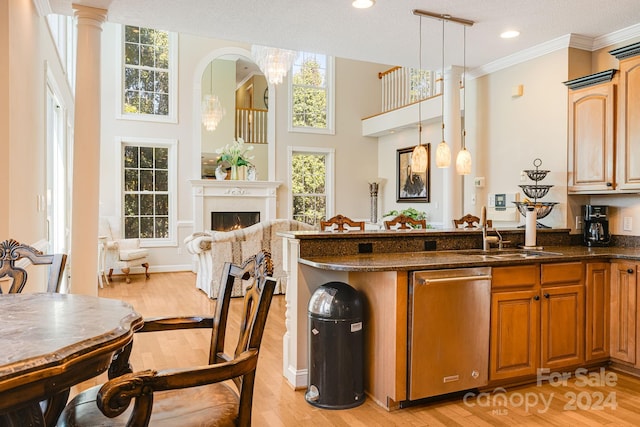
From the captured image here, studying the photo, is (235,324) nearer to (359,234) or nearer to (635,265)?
(359,234)

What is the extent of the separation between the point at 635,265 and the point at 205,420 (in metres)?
3.25

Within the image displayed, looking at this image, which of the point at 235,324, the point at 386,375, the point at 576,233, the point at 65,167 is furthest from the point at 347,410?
the point at 65,167

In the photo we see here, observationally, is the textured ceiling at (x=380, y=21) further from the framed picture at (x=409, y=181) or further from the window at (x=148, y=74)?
the window at (x=148, y=74)

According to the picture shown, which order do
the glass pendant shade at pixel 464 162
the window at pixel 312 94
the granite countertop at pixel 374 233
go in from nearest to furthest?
the granite countertop at pixel 374 233 → the glass pendant shade at pixel 464 162 → the window at pixel 312 94

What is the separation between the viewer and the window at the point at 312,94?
9695 millimetres

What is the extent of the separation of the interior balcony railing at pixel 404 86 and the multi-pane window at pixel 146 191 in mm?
4525

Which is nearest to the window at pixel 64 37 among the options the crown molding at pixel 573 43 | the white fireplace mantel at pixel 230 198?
the white fireplace mantel at pixel 230 198

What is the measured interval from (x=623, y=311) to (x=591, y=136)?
151cm

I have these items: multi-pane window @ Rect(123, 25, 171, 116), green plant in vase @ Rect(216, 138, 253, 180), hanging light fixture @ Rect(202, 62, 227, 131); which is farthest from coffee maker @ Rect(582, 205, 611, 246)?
multi-pane window @ Rect(123, 25, 171, 116)

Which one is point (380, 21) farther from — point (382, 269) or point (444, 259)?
point (382, 269)

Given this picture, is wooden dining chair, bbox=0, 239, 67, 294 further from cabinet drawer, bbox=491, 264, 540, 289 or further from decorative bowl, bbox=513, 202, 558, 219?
decorative bowl, bbox=513, 202, 558, 219

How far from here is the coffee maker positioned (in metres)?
4.15

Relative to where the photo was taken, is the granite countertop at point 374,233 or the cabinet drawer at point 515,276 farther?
the granite countertop at point 374,233

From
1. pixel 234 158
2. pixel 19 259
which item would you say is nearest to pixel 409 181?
pixel 234 158
